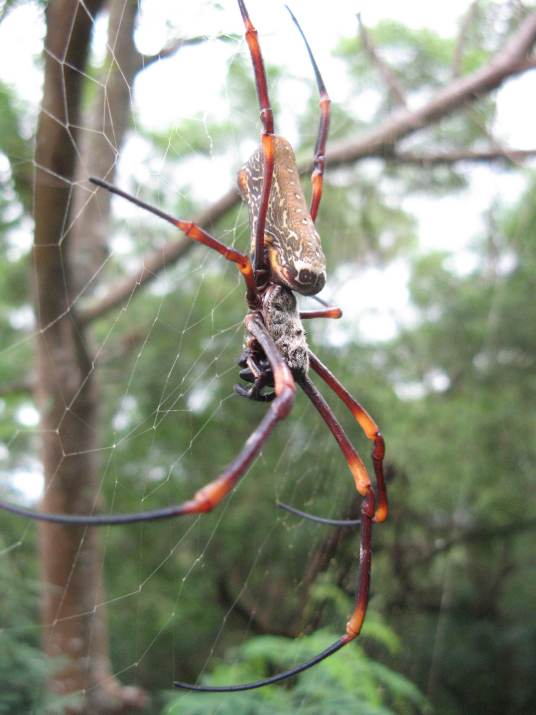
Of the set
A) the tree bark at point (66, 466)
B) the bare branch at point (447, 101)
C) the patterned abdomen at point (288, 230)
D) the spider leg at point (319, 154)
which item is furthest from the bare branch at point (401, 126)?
the patterned abdomen at point (288, 230)

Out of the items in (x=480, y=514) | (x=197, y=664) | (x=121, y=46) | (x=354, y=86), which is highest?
(x=354, y=86)

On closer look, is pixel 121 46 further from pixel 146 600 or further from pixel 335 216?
pixel 146 600

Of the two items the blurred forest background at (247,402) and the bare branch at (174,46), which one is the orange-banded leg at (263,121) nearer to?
the blurred forest background at (247,402)

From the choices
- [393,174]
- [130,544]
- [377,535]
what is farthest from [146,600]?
[393,174]

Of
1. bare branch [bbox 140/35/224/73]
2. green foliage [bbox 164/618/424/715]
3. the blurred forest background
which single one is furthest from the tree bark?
green foliage [bbox 164/618/424/715]

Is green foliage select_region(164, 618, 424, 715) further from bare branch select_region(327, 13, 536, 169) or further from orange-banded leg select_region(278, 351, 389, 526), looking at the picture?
bare branch select_region(327, 13, 536, 169)

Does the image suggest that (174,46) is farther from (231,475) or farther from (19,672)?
(19,672)
